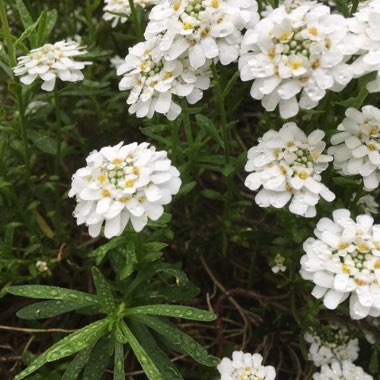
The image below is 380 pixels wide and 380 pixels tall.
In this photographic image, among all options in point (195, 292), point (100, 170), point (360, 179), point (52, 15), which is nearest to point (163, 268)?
point (195, 292)

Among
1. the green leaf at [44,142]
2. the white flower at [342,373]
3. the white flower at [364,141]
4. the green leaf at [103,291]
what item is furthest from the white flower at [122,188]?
the white flower at [342,373]

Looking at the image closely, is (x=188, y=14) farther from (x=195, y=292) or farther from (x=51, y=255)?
(x=51, y=255)

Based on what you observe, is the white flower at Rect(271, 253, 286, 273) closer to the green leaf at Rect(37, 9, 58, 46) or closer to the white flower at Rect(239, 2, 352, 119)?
the white flower at Rect(239, 2, 352, 119)

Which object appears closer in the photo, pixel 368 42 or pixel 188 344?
pixel 368 42

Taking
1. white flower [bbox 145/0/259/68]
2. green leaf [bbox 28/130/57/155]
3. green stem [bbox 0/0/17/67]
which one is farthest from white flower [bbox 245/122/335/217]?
green leaf [bbox 28/130/57/155]

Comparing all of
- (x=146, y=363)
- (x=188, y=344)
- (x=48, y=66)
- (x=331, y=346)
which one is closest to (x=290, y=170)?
(x=188, y=344)

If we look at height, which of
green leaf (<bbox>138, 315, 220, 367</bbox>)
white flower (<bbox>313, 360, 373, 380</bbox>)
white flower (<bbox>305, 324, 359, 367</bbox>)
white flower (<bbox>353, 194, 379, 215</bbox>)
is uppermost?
green leaf (<bbox>138, 315, 220, 367</bbox>)

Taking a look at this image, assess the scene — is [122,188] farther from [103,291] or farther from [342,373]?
[342,373]
